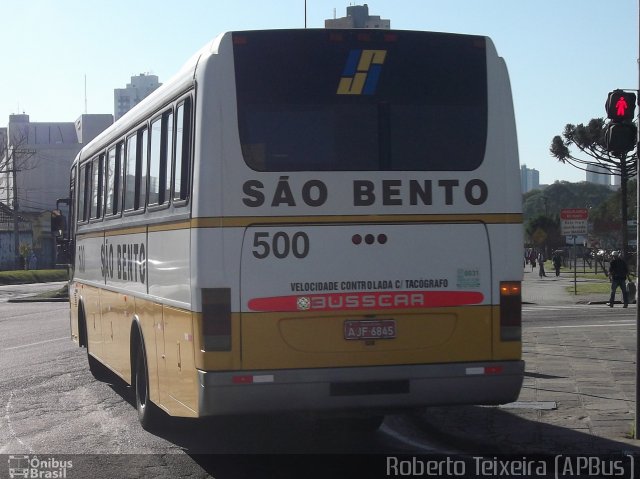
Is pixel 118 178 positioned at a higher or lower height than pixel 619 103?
lower

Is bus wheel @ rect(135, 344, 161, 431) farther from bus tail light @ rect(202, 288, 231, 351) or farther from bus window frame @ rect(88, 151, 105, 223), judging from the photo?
bus window frame @ rect(88, 151, 105, 223)

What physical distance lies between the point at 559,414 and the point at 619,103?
10.2ft

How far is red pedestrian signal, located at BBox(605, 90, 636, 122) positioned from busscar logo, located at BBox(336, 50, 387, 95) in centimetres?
259

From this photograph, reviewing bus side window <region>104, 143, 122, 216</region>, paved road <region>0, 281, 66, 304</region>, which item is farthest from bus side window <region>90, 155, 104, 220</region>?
paved road <region>0, 281, 66, 304</region>

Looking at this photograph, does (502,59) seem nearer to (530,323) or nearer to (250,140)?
(250,140)

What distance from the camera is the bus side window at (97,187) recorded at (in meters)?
13.6

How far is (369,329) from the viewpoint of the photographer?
832 cm

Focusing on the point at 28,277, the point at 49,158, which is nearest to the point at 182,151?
the point at 28,277

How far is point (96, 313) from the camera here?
14055mm

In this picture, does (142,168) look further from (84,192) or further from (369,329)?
(84,192)

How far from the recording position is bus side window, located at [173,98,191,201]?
8594 millimetres

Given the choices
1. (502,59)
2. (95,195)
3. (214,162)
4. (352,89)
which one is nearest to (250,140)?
(214,162)

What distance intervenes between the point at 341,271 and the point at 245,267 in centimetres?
74

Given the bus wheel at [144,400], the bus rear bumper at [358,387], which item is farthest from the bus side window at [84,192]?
the bus rear bumper at [358,387]
